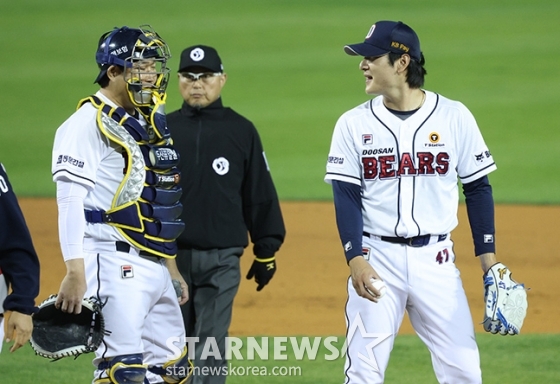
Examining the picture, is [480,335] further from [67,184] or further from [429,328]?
[67,184]

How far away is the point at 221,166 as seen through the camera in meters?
5.73

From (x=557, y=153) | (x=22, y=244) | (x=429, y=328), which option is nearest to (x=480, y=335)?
(x=429, y=328)

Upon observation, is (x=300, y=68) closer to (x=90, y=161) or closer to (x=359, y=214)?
(x=359, y=214)

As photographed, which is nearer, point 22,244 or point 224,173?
point 22,244

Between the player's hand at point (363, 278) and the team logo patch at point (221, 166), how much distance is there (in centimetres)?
164

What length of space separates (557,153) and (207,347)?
10.1 meters

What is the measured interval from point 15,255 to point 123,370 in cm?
85

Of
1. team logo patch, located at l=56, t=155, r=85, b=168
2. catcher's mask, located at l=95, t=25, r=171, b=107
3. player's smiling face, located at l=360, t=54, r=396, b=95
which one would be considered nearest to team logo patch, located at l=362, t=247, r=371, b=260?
player's smiling face, located at l=360, t=54, r=396, b=95

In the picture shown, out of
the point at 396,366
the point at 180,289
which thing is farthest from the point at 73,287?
the point at 396,366

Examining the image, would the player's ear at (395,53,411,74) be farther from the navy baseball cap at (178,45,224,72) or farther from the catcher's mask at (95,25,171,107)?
the navy baseball cap at (178,45,224,72)

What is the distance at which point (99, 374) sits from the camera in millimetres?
4316

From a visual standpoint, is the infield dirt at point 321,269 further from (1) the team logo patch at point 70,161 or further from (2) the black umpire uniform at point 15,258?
(2) the black umpire uniform at point 15,258

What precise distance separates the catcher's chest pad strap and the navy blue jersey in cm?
70

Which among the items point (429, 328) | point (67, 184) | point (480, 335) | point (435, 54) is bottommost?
point (480, 335)
